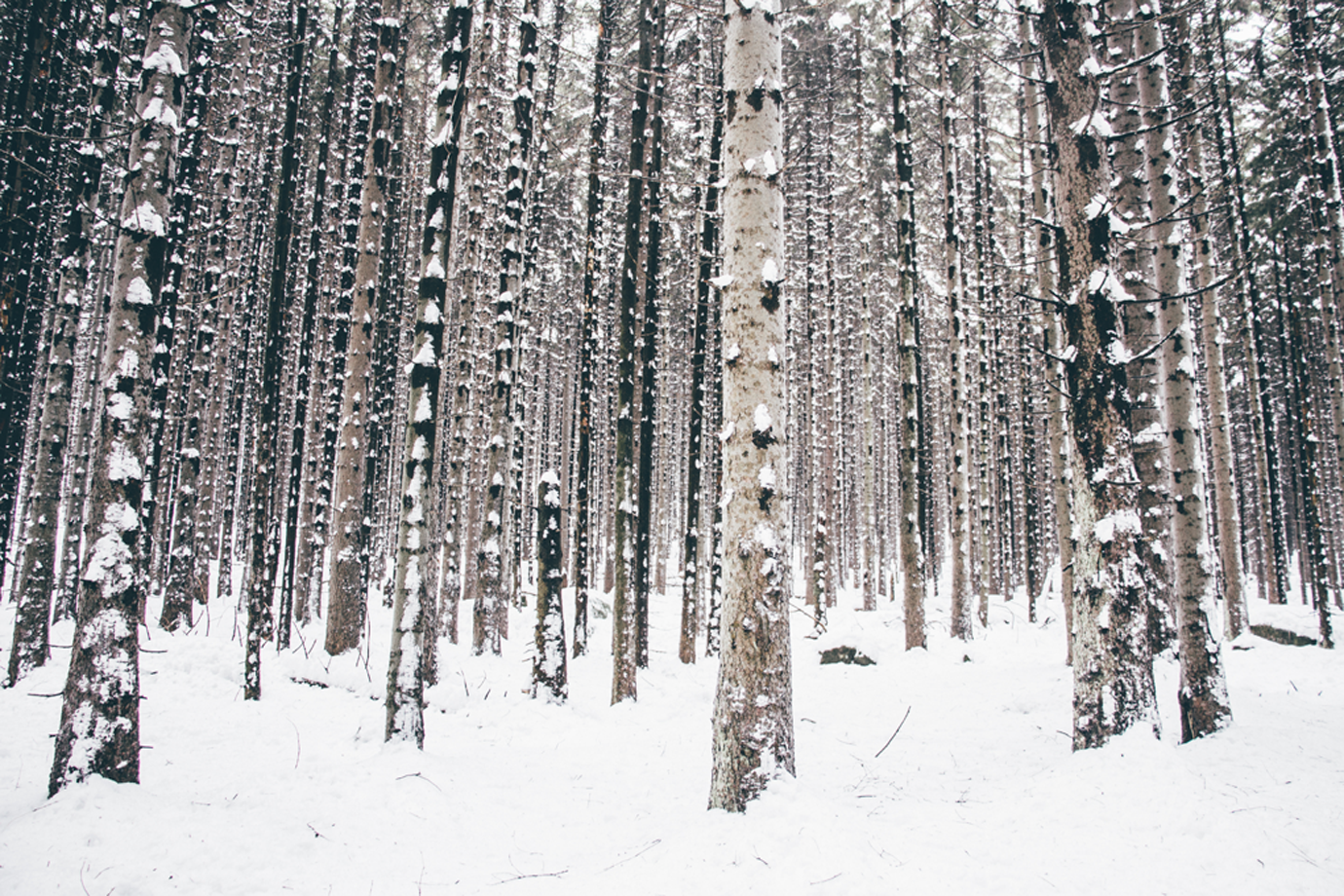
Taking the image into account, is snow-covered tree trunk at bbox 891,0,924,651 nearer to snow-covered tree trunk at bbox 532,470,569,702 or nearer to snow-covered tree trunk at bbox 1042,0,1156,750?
snow-covered tree trunk at bbox 1042,0,1156,750

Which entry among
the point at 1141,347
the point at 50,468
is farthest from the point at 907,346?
the point at 50,468

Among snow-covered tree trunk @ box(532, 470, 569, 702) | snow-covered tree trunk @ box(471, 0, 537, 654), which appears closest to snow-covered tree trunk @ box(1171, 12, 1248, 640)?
snow-covered tree trunk @ box(471, 0, 537, 654)

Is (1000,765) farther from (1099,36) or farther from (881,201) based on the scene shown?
(881,201)

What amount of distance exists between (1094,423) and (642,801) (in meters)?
5.10

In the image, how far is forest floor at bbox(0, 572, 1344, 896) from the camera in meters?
3.40

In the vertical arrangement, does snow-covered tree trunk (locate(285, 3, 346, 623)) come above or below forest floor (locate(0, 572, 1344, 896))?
above

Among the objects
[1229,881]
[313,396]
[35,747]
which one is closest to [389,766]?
[35,747]

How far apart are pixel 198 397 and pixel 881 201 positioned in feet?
68.2

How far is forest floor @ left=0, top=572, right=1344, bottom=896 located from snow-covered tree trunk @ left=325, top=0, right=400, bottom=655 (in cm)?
99

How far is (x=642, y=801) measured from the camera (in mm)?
5266

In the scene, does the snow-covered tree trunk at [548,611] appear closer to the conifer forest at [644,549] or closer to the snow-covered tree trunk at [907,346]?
the conifer forest at [644,549]

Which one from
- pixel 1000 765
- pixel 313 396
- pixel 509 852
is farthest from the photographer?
pixel 313 396

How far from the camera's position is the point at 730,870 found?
341 centimetres

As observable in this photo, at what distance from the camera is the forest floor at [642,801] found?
11.1ft
